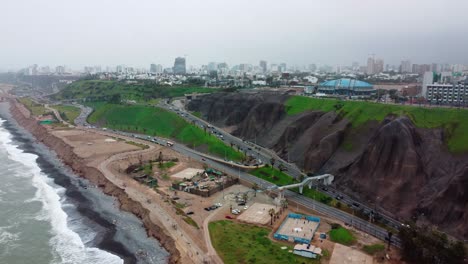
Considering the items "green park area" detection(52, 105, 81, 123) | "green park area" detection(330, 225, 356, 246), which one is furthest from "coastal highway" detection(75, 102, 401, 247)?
"green park area" detection(52, 105, 81, 123)

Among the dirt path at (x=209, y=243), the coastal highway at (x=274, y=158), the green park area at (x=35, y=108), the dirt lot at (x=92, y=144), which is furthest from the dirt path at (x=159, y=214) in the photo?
the green park area at (x=35, y=108)

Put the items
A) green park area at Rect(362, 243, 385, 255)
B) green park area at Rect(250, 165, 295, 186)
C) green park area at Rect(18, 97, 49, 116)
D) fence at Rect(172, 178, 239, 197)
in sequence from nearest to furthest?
green park area at Rect(362, 243, 385, 255) → fence at Rect(172, 178, 239, 197) → green park area at Rect(250, 165, 295, 186) → green park area at Rect(18, 97, 49, 116)

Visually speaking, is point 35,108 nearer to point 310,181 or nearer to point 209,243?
point 310,181

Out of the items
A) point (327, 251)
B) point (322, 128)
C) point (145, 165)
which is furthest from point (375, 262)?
point (145, 165)

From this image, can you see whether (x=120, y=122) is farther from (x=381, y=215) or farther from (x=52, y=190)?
(x=381, y=215)

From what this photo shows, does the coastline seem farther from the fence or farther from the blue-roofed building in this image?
the blue-roofed building

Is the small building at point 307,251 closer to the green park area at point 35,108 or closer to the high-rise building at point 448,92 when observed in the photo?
the high-rise building at point 448,92
